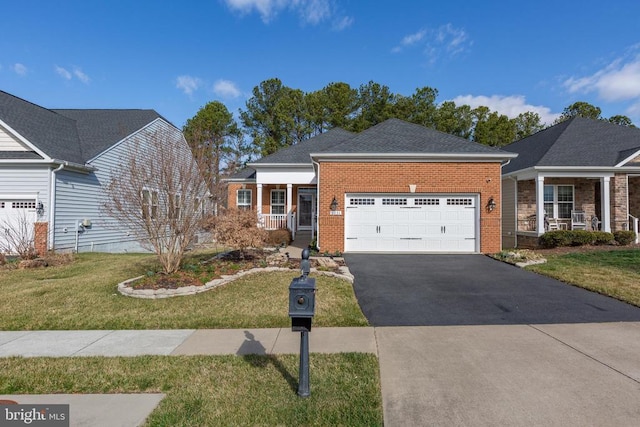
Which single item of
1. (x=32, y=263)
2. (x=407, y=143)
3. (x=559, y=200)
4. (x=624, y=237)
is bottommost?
(x=32, y=263)

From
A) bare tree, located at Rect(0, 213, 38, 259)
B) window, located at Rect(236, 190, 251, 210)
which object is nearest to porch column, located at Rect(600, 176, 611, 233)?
window, located at Rect(236, 190, 251, 210)

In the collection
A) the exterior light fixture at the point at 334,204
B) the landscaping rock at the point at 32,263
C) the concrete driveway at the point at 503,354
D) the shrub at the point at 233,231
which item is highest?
the exterior light fixture at the point at 334,204

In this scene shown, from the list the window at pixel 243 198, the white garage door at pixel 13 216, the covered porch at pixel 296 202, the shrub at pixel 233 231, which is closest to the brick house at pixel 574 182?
the covered porch at pixel 296 202

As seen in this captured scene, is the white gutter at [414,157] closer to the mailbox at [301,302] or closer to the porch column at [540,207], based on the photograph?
the porch column at [540,207]

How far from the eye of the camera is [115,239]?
53.7 feet

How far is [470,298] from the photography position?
22.4 ft

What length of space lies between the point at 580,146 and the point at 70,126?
2460 cm

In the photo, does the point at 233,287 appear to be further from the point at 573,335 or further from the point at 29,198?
the point at 29,198

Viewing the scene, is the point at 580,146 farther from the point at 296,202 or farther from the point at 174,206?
the point at 174,206

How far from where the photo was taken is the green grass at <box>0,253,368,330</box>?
5.48m

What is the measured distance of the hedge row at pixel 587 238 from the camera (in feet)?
43.2

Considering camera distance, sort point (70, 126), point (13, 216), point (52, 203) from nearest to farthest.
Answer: point (52, 203) < point (13, 216) < point (70, 126)

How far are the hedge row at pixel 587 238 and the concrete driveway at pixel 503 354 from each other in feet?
21.4

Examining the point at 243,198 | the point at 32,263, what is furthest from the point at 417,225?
the point at 32,263
